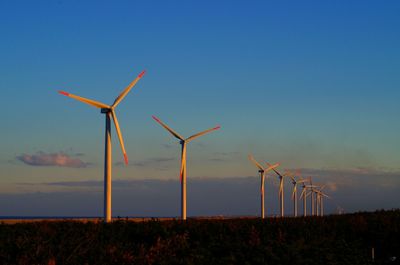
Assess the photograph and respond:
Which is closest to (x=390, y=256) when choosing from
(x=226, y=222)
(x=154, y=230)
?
(x=226, y=222)

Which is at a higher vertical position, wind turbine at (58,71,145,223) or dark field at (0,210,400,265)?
wind turbine at (58,71,145,223)

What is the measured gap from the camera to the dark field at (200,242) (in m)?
25.2

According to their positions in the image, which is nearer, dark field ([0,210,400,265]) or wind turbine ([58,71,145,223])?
dark field ([0,210,400,265])

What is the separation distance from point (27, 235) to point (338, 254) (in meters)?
15.5

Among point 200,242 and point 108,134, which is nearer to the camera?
point 200,242

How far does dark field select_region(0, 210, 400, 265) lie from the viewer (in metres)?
25.2

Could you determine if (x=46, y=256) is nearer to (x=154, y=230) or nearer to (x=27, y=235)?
(x=27, y=235)

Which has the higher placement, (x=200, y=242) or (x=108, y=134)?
(x=108, y=134)

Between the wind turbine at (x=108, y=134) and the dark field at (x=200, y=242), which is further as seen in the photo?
the wind turbine at (x=108, y=134)

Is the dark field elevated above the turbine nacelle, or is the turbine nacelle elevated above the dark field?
the turbine nacelle

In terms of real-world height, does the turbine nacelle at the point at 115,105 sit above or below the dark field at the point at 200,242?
above

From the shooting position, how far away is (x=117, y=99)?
46.4 metres

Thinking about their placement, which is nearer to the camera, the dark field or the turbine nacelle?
the dark field

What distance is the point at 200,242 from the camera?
3027cm
